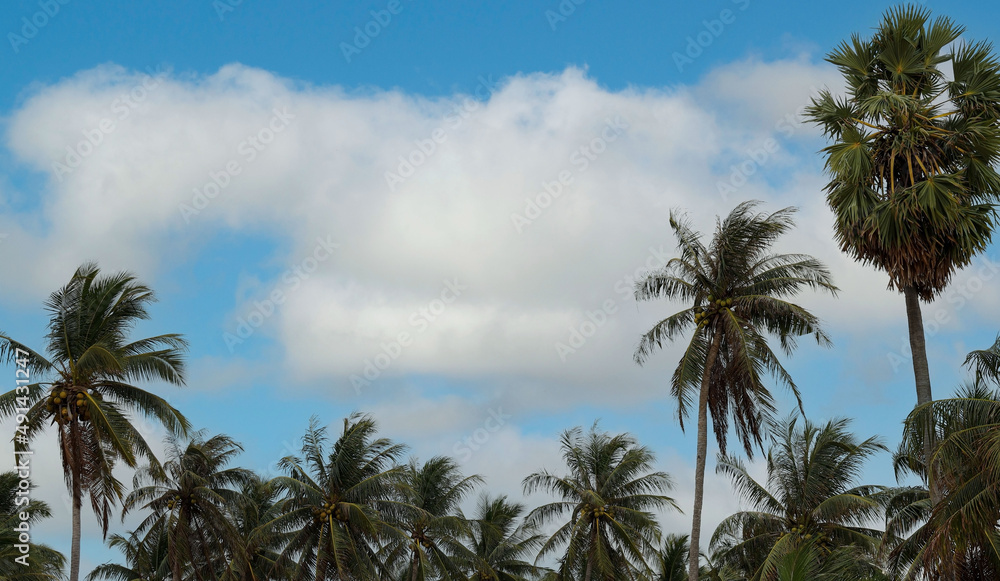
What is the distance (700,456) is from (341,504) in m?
13.9

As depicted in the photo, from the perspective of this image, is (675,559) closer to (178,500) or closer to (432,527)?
(432,527)

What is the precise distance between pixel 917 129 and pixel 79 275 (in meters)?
22.1

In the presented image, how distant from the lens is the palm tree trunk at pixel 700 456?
95.3ft

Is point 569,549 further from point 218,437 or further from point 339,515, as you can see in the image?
point 218,437

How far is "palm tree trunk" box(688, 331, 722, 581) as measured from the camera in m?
29.0

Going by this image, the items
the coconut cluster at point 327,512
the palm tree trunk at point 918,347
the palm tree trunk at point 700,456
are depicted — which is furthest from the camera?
the coconut cluster at point 327,512

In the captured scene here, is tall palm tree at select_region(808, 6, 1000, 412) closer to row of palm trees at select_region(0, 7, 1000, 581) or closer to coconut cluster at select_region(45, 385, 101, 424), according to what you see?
row of palm trees at select_region(0, 7, 1000, 581)

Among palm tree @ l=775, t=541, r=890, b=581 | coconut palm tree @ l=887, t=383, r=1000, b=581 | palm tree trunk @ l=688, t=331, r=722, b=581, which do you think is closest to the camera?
coconut palm tree @ l=887, t=383, r=1000, b=581

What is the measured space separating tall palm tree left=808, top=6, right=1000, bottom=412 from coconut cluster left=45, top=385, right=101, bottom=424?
19.9 m

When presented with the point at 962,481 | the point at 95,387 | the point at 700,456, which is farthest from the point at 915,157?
the point at 95,387

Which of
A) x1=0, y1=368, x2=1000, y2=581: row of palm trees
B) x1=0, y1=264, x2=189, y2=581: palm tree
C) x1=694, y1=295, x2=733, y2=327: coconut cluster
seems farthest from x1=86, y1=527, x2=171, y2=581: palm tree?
x1=694, y1=295, x2=733, y2=327: coconut cluster

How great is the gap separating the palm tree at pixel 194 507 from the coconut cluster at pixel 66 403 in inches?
415

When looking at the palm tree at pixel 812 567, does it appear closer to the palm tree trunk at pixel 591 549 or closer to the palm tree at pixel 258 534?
the palm tree trunk at pixel 591 549

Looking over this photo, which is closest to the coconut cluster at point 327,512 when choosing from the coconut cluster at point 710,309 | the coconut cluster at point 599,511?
the coconut cluster at point 599,511
